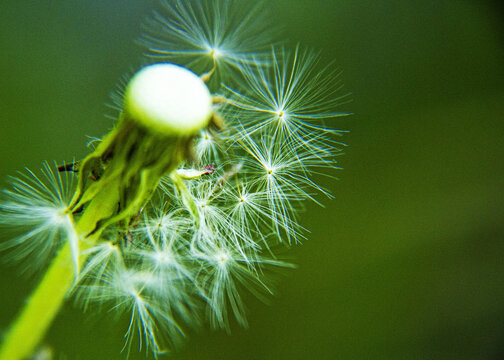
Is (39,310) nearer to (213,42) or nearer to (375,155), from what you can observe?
(213,42)

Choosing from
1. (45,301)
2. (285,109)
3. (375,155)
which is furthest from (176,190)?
Result: (375,155)

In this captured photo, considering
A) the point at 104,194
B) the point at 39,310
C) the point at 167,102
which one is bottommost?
the point at 39,310

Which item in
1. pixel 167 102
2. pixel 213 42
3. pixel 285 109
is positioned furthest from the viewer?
pixel 213 42

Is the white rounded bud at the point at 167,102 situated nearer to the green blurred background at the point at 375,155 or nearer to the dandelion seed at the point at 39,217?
the dandelion seed at the point at 39,217

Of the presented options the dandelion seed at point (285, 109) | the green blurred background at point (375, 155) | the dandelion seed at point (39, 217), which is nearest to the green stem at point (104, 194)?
the dandelion seed at point (39, 217)

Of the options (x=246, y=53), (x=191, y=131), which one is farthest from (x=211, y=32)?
(x=191, y=131)

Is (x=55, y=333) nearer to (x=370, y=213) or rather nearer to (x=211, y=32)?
(x=211, y=32)

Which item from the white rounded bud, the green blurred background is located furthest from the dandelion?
the green blurred background
